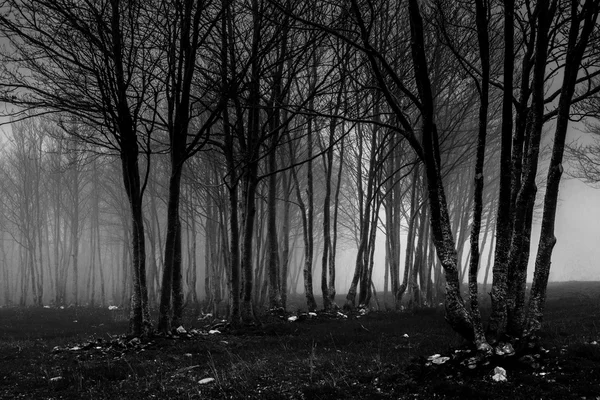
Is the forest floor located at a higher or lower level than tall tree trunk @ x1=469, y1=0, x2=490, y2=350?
lower

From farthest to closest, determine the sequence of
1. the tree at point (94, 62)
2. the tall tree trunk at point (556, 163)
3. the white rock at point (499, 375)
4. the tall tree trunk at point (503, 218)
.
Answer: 1. the tree at point (94, 62)
2. the tall tree trunk at point (556, 163)
3. the tall tree trunk at point (503, 218)
4. the white rock at point (499, 375)

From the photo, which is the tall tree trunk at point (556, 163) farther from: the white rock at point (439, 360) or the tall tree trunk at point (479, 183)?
the white rock at point (439, 360)

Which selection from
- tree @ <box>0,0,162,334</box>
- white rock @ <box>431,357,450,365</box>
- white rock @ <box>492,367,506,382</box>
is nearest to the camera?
white rock @ <box>492,367,506,382</box>

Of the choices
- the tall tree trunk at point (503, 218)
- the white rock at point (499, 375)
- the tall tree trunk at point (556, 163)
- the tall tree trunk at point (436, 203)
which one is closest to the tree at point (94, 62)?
the tall tree trunk at point (436, 203)

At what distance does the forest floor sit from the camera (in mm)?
4691

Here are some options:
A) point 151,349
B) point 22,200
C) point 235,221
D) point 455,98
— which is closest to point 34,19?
point 235,221

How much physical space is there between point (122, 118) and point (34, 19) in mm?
2276

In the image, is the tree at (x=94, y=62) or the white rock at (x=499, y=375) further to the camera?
A: the tree at (x=94, y=62)

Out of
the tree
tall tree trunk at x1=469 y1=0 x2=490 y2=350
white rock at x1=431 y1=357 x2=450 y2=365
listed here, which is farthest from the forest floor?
the tree

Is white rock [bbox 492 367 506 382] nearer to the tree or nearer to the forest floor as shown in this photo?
the forest floor

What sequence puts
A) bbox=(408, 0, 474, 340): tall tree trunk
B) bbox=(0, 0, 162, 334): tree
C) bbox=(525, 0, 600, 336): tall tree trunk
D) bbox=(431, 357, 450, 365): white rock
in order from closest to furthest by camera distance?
bbox=(431, 357, 450, 365): white rock
bbox=(408, 0, 474, 340): tall tree trunk
bbox=(525, 0, 600, 336): tall tree trunk
bbox=(0, 0, 162, 334): tree

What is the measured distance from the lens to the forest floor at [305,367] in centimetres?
469

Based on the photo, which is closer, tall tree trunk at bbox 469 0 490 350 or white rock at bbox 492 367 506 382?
white rock at bbox 492 367 506 382

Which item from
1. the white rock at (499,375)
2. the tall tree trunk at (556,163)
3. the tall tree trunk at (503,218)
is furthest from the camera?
the tall tree trunk at (556,163)
